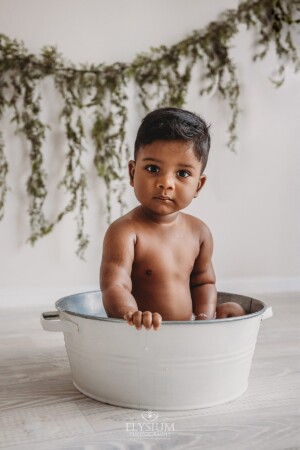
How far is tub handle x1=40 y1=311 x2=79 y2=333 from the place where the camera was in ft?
3.05

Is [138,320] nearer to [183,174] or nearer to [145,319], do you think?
[145,319]

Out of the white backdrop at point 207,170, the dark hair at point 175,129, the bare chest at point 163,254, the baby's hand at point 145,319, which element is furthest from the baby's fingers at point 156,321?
the white backdrop at point 207,170

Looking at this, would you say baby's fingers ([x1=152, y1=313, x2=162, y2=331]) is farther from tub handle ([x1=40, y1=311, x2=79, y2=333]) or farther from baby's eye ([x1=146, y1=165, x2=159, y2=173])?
baby's eye ([x1=146, y1=165, x2=159, y2=173])

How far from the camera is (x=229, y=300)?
1.16m

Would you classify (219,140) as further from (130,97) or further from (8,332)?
(8,332)

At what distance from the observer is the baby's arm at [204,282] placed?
1112mm

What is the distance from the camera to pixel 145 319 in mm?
804

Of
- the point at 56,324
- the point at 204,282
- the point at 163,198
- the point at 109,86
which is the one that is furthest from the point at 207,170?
the point at 56,324

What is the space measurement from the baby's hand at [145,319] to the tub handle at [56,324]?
0.14 meters

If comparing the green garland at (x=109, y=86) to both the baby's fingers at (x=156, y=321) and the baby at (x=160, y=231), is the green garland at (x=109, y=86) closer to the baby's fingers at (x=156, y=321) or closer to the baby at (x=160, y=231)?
the baby at (x=160, y=231)

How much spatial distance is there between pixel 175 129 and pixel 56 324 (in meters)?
0.42

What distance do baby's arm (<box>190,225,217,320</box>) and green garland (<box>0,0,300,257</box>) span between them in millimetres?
1032

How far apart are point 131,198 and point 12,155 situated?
505 millimetres

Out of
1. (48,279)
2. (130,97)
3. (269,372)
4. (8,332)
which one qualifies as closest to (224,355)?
(269,372)
